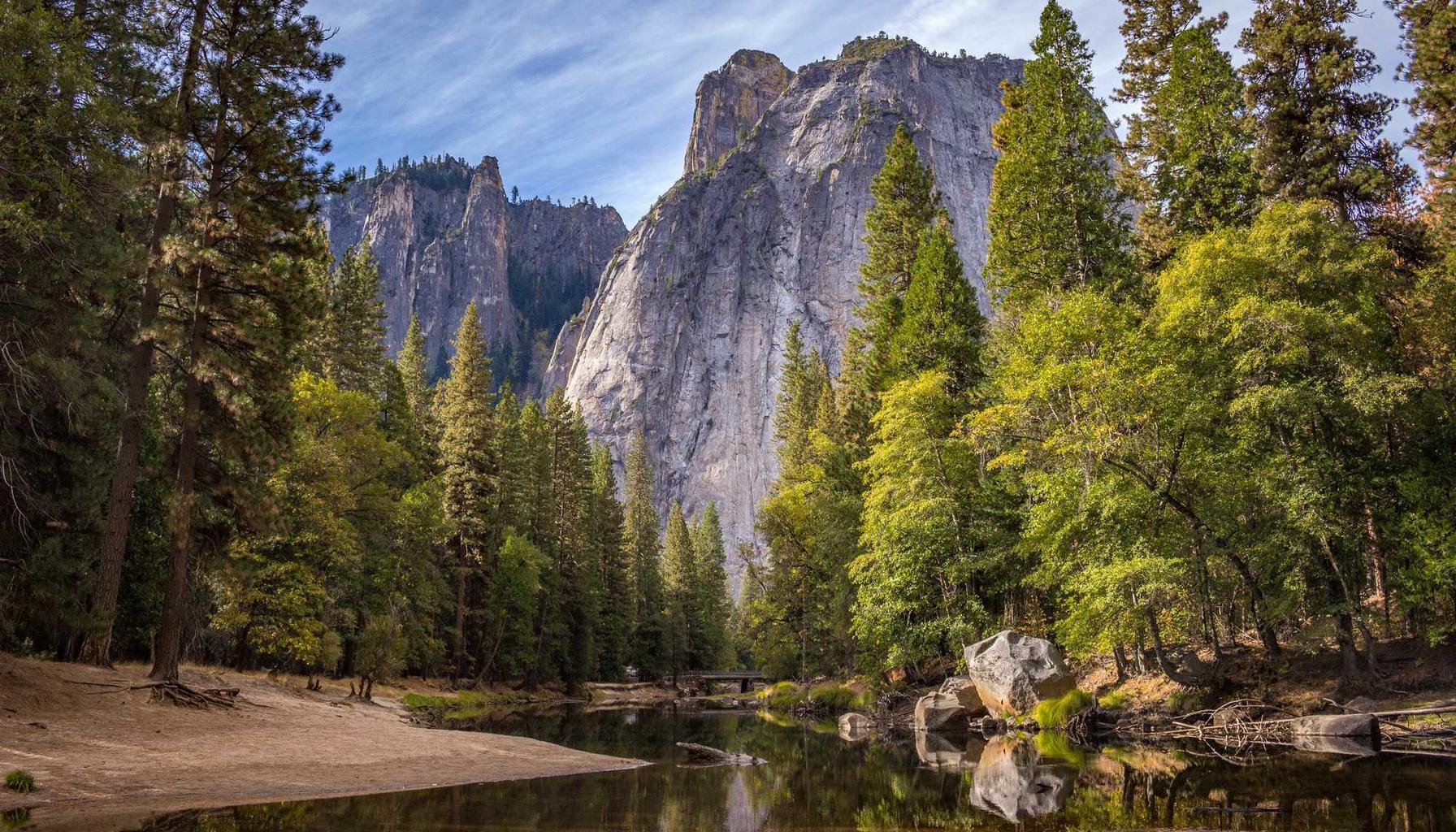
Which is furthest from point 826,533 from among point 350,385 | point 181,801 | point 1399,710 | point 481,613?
point 181,801

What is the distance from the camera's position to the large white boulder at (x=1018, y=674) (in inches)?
870

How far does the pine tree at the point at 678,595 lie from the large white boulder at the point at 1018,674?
147ft

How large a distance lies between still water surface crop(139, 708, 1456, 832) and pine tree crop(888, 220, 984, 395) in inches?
620

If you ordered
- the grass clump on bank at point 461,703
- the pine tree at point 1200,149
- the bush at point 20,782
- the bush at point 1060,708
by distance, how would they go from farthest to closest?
the grass clump on bank at point 461,703
the pine tree at point 1200,149
the bush at point 1060,708
the bush at point 20,782

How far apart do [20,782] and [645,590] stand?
59852 millimetres

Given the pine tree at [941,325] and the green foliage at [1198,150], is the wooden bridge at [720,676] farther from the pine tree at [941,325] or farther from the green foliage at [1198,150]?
the green foliage at [1198,150]

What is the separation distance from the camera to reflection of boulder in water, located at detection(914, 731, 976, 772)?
51.3 feet

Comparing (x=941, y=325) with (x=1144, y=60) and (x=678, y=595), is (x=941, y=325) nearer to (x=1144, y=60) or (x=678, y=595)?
(x=1144, y=60)

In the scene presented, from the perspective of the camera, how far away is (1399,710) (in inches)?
590

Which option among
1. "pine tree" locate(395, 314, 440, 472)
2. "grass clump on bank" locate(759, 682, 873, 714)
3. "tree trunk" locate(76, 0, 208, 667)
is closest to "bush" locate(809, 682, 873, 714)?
"grass clump on bank" locate(759, 682, 873, 714)

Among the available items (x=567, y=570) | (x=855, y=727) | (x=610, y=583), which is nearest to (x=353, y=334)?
(x=567, y=570)

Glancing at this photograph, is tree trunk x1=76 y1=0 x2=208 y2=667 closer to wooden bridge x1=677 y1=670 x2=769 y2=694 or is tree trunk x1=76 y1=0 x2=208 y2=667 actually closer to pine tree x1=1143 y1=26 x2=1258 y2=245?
pine tree x1=1143 y1=26 x2=1258 y2=245

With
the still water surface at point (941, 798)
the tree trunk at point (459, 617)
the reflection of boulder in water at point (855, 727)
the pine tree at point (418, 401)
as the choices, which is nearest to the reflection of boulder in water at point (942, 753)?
the still water surface at point (941, 798)

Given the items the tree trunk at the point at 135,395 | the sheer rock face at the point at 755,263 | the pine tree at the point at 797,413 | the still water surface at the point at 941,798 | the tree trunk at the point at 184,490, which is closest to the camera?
the still water surface at the point at 941,798
